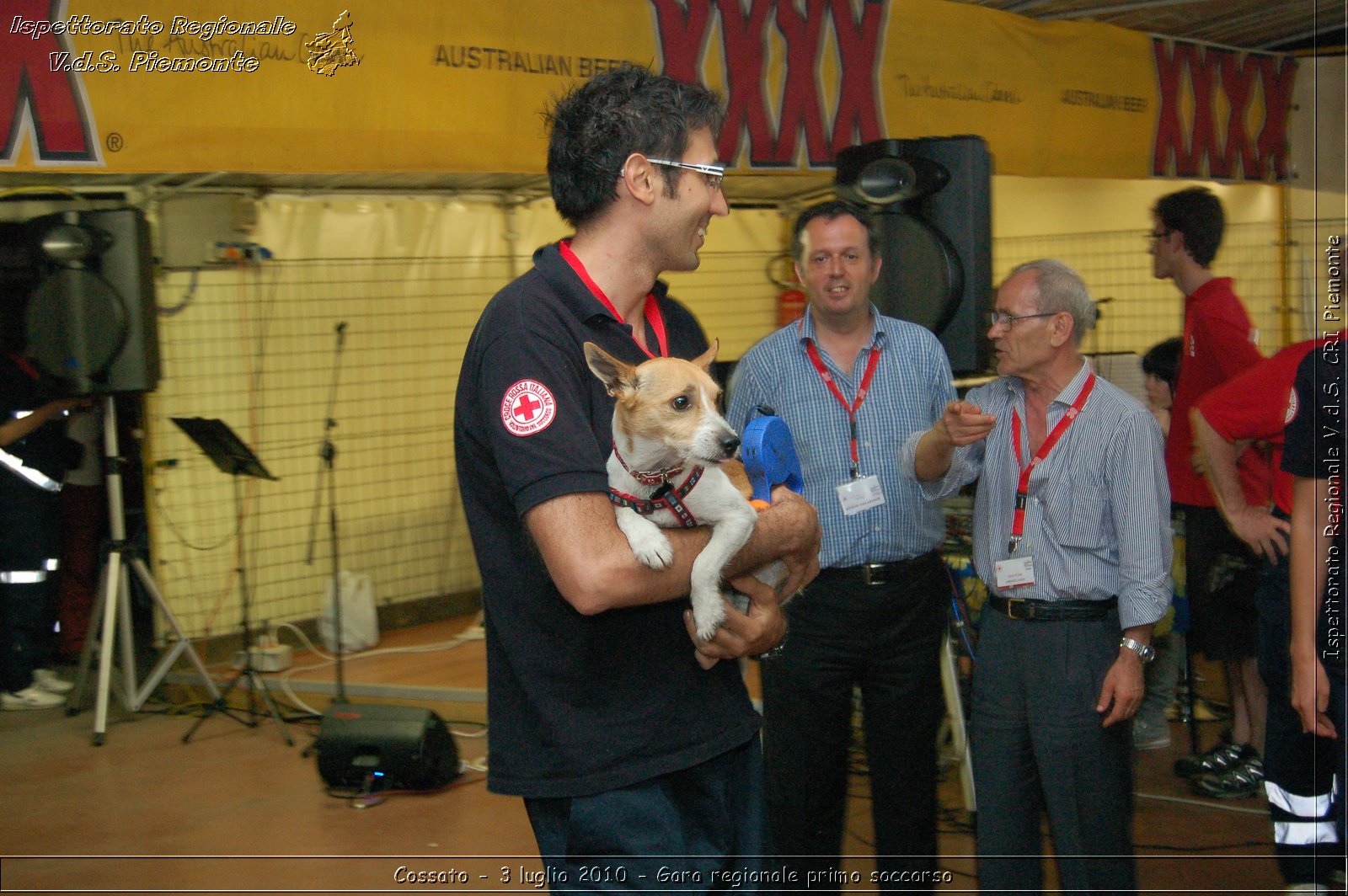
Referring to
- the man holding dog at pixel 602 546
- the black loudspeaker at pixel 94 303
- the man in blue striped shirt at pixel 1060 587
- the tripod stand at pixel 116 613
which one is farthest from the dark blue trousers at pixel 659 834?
the tripod stand at pixel 116 613

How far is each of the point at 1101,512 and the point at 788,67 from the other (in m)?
2.51

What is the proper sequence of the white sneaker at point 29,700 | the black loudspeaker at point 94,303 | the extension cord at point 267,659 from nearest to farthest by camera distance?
the black loudspeaker at point 94,303
the white sneaker at point 29,700
the extension cord at point 267,659

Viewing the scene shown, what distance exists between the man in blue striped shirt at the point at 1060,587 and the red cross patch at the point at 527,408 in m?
1.54

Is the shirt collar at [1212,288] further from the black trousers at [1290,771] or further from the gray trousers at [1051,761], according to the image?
the gray trousers at [1051,761]

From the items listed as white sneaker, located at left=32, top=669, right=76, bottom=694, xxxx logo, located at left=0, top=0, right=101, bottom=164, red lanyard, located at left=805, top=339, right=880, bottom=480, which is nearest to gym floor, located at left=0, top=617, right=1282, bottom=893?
white sneaker, located at left=32, top=669, right=76, bottom=694

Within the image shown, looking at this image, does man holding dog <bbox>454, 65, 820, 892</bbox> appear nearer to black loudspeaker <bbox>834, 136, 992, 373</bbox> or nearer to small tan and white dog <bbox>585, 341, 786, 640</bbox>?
small tan and white dog <bbox>585, 341, 786, 640</bbox>

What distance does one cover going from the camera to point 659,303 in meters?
1.96

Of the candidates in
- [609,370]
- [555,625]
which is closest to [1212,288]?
[609,370]

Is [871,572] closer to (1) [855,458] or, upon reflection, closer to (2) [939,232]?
(1) [855,458]

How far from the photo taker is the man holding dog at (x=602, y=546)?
1.55m

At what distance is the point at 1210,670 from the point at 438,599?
5.02 meters

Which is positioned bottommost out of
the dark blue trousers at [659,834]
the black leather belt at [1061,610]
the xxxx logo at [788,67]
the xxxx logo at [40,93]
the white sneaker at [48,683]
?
the white sneaker at [48,683]

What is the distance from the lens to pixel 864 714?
339cm

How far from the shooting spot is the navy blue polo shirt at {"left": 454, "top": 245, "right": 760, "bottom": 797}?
1.58 meters
